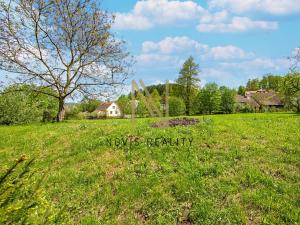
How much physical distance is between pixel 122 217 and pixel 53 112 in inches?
1406

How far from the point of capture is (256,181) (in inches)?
259

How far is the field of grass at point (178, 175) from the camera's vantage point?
19.1 ft

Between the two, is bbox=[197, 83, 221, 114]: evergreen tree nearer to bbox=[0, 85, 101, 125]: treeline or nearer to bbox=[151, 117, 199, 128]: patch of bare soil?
bbox=[0, 85, 101, 125]: treeline

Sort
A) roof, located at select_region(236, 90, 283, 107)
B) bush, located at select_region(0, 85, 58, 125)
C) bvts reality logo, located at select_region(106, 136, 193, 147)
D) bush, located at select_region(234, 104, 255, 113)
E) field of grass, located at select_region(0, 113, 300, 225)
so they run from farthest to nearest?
roof, located at select_region(236, 90, 283, 107)
bush, located at select_region(234, 104, 255, 113)
bush, located at select_region(0, 85, 58, 125)
bvts reality logo, located at select_region(106, 136, 193, 147)
field of grass, located at select_region(0, 113, 300, 225)

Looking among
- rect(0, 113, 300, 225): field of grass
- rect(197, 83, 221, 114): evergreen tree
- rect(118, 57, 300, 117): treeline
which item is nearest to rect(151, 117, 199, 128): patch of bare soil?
rect(0, 113, 300, 225): field of grass

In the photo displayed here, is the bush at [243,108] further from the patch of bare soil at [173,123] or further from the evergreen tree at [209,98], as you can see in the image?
the patch of bare soil at [173,123]

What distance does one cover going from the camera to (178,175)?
7086 millimetres

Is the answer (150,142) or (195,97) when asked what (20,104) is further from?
(195,97)

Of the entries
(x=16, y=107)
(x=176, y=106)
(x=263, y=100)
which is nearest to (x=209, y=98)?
(x=176, y=106)

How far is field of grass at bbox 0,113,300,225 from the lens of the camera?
19.1 ft

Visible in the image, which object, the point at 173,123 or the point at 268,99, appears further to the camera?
the point at 268,99

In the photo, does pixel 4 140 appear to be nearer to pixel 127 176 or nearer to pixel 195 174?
pixel 127 176

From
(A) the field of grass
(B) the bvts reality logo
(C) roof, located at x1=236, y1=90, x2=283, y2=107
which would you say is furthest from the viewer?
(C) roof, located at x1=236, y1=90, x2=283, y2=107

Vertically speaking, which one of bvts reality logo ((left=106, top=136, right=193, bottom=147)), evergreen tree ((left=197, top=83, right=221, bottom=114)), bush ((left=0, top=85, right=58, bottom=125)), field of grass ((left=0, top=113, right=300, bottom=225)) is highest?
evergreen tree ((left=197, top=83, right=221, bottom=114))
